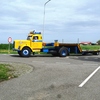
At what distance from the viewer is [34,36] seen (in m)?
26.0

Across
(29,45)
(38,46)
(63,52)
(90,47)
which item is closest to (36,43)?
(38,46)

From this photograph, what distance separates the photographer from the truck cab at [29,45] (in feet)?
83.8

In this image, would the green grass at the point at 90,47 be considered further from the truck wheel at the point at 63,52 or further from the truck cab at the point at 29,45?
the truck cab at the point at 29,45

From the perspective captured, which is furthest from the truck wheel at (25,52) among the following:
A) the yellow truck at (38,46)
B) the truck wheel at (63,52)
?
the truck wheel at (63,52)

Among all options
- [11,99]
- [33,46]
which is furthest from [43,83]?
[33,46]

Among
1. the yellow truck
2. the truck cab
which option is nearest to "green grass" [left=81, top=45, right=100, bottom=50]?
the yellow truck

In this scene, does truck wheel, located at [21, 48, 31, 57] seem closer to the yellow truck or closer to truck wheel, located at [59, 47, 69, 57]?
the yellow truck

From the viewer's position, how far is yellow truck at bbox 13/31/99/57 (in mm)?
25609

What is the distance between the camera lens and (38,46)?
2614 centimetres

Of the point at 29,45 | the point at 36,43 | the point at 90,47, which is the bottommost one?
the point at 90,47

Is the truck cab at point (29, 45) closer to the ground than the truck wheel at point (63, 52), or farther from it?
farther from it

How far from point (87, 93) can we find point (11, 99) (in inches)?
93.4

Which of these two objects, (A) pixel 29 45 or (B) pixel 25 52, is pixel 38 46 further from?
(B) pixel 25 52

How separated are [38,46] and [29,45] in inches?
38.9
